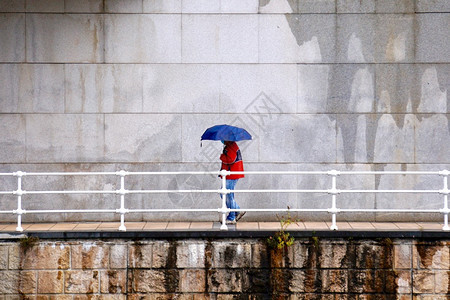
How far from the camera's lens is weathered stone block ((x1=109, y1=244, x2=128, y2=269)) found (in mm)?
10086

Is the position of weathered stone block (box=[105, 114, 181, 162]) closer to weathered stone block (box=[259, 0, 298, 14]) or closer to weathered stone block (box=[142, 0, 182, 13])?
weathered stone block (box=[142, 0, 182, 13])

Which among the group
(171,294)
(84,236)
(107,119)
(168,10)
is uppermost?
(168,10)

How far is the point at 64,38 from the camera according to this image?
1242 cm

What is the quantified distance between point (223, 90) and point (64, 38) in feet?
10.3

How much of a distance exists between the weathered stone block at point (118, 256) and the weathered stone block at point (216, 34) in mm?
4032

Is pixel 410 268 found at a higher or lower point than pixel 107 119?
lower

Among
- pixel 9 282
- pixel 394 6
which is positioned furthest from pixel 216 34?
pixel 9 282

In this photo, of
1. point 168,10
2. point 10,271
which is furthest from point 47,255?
point 168,10

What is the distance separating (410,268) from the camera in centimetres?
1006

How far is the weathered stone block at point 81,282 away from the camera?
10133mm

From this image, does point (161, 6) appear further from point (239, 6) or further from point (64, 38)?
point (64, 38)

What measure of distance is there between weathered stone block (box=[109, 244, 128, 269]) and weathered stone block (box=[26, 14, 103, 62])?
4019 mm

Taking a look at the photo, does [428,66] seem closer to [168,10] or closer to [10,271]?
[168,10]

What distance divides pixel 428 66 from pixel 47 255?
24.8 ft
